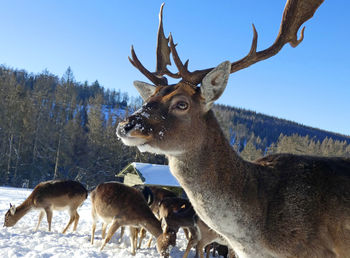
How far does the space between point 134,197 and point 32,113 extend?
41.9 meters

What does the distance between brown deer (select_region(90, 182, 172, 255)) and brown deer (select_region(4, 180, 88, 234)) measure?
2.03 m

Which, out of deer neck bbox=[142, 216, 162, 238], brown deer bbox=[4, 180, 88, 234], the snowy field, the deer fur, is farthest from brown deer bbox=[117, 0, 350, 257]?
brown deer bbox=[4, 180, 88, 234]

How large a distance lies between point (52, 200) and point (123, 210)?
13.8ft

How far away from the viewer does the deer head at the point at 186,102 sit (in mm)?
2953

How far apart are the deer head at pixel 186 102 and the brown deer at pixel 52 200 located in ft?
30.8

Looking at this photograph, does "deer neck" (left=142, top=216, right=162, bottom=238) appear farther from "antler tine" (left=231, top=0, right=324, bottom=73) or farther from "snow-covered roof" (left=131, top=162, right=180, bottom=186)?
"snow-covered roof" (left=131, top=162, right=180, bottom=186)

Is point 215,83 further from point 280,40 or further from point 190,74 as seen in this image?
point 280,40

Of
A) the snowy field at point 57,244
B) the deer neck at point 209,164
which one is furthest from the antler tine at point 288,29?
the snowy field at point 57,244

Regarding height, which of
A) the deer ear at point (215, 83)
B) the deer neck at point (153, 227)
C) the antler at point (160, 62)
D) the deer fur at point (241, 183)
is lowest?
the deer neck at point (153, 227)

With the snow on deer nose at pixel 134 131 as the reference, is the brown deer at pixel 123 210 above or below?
below

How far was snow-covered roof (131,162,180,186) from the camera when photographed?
21.9 m

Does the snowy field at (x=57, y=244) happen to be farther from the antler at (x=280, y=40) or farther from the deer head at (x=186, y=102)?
the antler at (x=280, y=40)

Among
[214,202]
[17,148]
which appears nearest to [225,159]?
[214,202]

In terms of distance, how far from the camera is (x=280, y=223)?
291 centimetres
